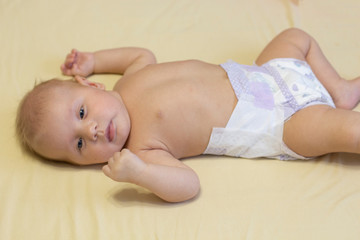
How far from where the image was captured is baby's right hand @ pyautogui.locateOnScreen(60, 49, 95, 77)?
60.7 inches

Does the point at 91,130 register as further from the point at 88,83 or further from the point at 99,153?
the point at 88,83

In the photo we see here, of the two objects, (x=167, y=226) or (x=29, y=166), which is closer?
(x=167, y=226)

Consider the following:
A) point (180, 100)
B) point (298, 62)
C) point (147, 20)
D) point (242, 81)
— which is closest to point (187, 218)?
point (180, 100)

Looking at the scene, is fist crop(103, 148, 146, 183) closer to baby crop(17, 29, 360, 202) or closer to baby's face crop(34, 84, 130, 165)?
baby crop(17, 29, 360, 202)

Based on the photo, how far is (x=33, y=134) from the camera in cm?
118

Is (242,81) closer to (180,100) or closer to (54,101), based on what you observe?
(180,100)

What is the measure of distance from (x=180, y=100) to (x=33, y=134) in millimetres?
458

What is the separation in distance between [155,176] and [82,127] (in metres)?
0.29

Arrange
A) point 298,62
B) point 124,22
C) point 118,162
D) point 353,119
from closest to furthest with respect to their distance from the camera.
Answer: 1. point 118,162
2. point 353,119
3. point 298,62
4. point 124,22

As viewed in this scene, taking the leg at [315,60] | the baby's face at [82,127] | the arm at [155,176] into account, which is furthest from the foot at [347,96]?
the baby's face at [82,127]

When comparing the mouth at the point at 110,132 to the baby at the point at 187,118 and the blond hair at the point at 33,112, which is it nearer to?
the baby at the point at 187,118

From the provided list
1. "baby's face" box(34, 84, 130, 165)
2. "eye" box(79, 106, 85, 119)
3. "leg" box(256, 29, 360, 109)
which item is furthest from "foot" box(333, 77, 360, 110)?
"eye" box(79, 106, 85, 119)

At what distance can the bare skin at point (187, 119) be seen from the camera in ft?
3.54

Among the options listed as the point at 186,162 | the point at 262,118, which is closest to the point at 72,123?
the point at 186,162
